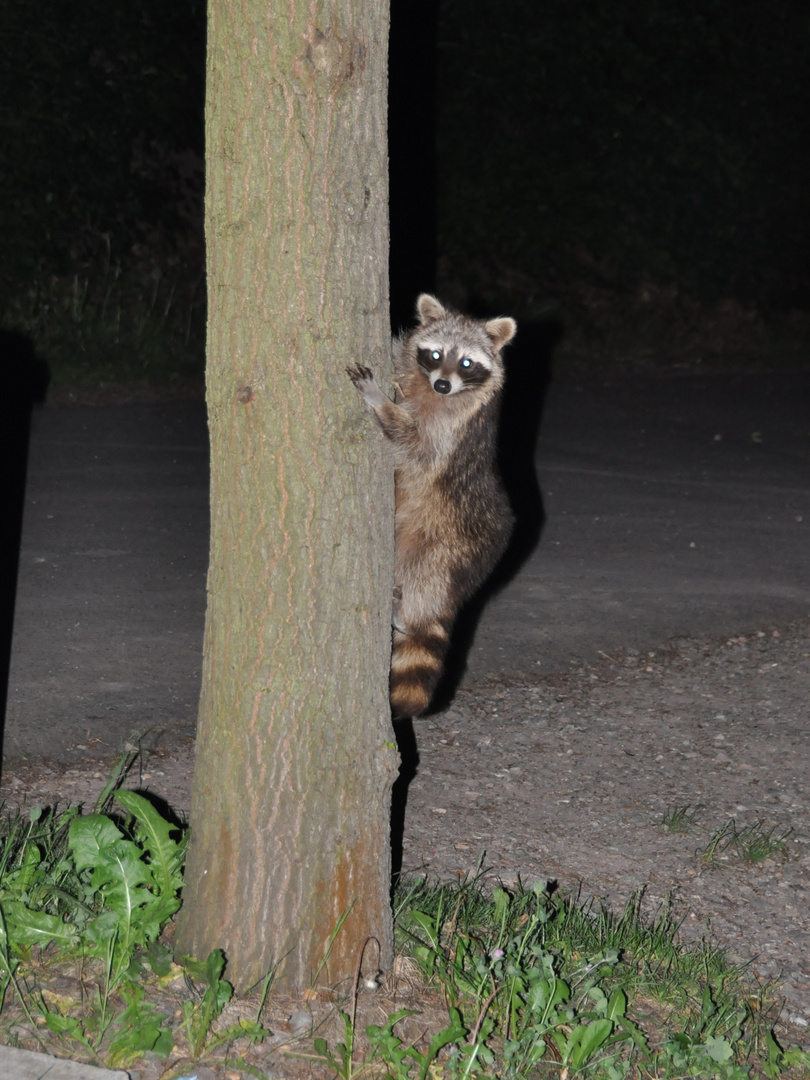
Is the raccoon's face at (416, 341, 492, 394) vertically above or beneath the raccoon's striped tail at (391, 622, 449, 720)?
above

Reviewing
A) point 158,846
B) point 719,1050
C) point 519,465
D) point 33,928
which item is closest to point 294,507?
point 158,846

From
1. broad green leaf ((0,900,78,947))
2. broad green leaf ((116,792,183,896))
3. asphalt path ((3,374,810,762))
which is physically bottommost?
asphalt path ((3,374,810,762))

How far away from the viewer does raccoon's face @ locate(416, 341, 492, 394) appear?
16.2 ft

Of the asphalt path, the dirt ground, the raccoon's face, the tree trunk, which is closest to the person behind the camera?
the tree trunk

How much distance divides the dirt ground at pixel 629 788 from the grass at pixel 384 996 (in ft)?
1.14

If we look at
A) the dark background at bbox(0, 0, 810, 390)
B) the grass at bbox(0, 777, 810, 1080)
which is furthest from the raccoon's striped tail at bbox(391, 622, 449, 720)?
the dark background at bbox(0, 0, 810, 390)

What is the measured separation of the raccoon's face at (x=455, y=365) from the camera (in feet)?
16.2

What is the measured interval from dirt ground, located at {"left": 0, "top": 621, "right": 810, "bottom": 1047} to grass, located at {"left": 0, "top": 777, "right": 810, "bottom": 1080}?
0.35 meters

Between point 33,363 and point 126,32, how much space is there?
12.2ft

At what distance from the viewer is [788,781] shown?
4645 mm

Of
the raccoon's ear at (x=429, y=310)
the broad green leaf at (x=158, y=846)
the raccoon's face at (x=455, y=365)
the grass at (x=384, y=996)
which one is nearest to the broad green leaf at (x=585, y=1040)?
the grass at (x=384, y=996)

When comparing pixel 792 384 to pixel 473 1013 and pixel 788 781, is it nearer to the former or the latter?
pixel 788 781

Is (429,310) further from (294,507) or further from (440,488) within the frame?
(294,507)

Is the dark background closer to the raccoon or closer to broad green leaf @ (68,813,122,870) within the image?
the raccoon
